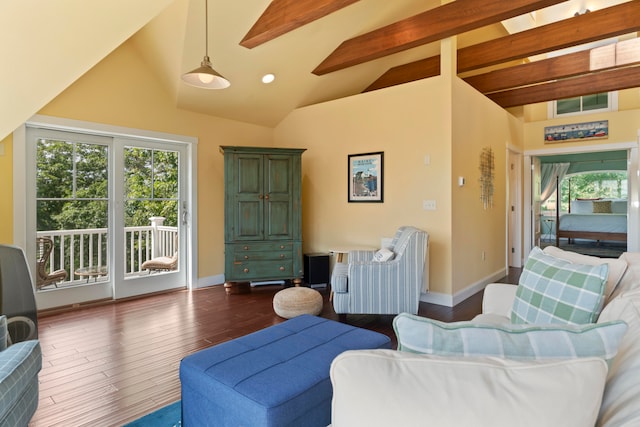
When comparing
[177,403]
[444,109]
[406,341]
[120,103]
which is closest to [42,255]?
[120,103]

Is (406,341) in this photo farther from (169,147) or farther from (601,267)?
(169,147)

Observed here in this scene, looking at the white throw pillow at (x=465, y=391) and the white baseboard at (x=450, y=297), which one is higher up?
the white throw pillow at (x=465, y=391)

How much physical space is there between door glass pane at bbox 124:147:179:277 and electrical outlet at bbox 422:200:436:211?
3174 mm

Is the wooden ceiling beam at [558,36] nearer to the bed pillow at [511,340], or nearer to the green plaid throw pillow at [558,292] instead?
the green plaid throw pillow at [558,292]

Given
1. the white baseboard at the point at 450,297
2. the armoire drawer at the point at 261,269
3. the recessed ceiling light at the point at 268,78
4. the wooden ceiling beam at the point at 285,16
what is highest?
the wooden ceiling beam at the point at 285,16

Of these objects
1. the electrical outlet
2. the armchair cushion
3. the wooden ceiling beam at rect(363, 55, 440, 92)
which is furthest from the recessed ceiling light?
the armchair cushion

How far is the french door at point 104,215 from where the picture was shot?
3680 millimetres

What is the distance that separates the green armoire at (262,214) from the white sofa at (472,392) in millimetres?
3991

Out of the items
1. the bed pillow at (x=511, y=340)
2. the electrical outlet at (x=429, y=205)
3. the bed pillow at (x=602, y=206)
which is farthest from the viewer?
the bed pillow at (x=602, y=206)

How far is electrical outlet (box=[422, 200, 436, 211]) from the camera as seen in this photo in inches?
161

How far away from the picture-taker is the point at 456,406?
2.11ft

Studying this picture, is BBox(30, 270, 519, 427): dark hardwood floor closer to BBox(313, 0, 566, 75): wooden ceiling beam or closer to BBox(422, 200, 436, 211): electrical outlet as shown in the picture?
BBox(422, 200, 436, 211): electrical outlet

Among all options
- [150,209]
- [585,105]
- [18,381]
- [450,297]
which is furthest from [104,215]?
[585,105]

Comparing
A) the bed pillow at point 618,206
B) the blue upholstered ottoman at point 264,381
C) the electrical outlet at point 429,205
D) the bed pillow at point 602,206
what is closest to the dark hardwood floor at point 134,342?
the blue upholstered ottoman at point 264,381
